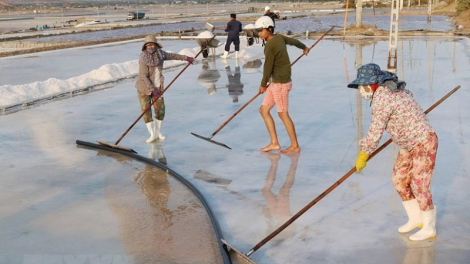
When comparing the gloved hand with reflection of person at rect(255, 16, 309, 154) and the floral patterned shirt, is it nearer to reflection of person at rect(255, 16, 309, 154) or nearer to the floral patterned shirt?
reflection of person at rect(255, 16, 309, 154)

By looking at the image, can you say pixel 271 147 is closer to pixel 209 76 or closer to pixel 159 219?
pixel 159 219

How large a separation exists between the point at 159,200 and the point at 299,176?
1660 mm

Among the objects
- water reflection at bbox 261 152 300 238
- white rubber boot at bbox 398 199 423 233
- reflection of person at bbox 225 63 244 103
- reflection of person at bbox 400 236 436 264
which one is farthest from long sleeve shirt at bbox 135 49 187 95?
reflection of person at bbox 400 236 436 264

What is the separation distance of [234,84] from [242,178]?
793 centimetres

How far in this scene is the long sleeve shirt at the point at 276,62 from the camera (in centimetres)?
848

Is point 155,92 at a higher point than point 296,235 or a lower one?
higher

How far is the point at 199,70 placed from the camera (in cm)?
1878

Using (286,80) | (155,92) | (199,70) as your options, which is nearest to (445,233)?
(286,80)

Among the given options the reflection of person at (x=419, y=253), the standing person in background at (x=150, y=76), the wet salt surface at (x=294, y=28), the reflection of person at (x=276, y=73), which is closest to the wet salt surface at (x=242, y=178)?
the reflection of person at (x=419, y=253)

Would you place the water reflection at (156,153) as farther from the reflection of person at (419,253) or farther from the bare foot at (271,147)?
the reflection of person at (419,253)

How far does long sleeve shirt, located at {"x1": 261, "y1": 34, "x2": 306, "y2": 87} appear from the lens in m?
8.48

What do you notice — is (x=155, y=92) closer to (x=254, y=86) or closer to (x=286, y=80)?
(x=286, y=80)

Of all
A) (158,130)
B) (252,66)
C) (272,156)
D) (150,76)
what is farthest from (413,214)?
(252,66)

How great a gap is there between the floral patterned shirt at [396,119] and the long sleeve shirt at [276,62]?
3.24m
